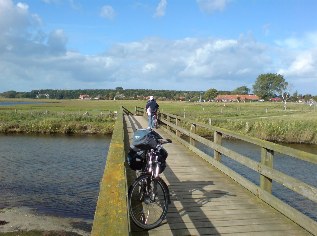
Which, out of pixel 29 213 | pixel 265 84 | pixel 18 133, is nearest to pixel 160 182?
pixel 29 213

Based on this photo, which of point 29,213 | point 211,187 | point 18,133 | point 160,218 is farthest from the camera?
point 18,133

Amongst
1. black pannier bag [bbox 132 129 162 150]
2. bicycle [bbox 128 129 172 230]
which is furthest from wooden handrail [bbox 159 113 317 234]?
black pannier bag [bbox 132 129 162 150]

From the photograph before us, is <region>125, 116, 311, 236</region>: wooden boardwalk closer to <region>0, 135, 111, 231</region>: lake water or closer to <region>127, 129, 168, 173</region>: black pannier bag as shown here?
<region>127, 129, 168, 173</region>: black pannier bag

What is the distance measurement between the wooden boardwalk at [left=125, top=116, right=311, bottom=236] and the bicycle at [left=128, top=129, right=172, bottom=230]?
0.25 meters

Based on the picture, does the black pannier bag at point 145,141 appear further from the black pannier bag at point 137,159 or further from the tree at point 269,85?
the tree at point 269,85

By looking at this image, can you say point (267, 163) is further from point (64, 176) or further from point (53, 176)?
point (53, 176)

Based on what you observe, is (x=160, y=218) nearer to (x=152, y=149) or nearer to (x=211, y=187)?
(x=152, y=149)

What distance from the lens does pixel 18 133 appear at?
43094 millimetres

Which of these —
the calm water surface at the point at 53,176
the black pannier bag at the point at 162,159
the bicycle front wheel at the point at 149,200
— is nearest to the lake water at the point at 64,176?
the calm water surface at the point at 53,176

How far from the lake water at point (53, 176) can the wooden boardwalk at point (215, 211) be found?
6.66m

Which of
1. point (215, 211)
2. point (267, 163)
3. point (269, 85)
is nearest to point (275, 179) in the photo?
point (267, 163)

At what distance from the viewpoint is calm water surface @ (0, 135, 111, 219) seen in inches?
589

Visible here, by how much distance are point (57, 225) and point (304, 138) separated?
29.5m

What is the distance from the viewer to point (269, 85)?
17562cm
